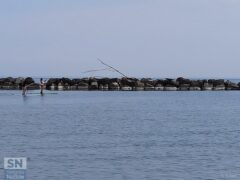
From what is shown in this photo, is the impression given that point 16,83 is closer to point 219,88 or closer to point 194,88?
point 194,88

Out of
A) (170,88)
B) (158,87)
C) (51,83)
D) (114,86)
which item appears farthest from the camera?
Answer: (170,88)

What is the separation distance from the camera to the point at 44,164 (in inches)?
1056

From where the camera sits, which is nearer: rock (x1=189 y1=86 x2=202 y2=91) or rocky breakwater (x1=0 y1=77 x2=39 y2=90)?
rocky breakwater (x1=0 y1=77 x2=39 y2=90)

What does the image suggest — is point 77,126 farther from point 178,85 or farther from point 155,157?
point 178,85

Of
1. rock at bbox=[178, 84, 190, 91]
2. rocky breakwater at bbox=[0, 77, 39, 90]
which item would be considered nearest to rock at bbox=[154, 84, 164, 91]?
rock at bbox=[178, 84, 190, 91]

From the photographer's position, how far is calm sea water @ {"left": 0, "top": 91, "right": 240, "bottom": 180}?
2566 cm

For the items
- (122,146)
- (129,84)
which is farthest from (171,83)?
(122,146)

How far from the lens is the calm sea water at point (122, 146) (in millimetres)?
25656

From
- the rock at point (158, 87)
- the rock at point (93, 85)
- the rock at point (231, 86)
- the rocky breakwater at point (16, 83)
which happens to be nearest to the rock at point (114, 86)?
the rock at point (93, 85)

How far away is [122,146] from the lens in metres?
33.8

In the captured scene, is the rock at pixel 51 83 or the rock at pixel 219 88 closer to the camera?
the rock at pixel 51 83

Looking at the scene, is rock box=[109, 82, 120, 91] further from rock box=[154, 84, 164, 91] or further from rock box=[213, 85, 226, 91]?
rock box=[213, 85, 226, 91]

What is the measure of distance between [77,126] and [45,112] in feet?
52.6

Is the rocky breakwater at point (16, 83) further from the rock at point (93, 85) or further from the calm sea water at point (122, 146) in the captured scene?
the calm sea water at point (122, 146)
